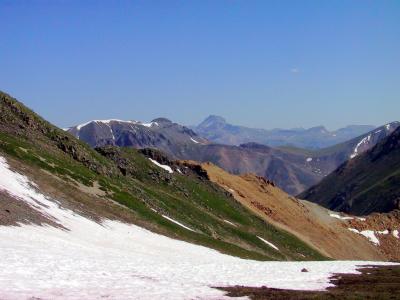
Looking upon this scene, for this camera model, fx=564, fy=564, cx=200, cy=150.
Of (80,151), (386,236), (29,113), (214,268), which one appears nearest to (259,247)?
(80,151)

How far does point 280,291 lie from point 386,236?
117 meters

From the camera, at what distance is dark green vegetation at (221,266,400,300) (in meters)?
26.4

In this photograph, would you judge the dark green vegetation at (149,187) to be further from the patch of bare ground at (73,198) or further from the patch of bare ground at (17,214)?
the patch of bare ground at (17,214)

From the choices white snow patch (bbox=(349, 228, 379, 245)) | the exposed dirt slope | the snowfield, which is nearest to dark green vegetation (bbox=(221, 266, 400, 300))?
the snowfield

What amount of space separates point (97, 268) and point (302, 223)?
96.8 m

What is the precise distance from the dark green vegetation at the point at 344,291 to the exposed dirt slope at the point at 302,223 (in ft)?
243

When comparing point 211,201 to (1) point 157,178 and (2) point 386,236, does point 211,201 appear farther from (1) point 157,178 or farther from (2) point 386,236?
(2) point 386,236

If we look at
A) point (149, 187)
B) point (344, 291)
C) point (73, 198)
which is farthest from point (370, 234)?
point (344, 291)

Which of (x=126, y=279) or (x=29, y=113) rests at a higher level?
(x=29, y=113)

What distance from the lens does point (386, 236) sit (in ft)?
448

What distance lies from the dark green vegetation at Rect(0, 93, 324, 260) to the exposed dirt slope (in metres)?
9.90

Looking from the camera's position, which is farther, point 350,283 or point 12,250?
point 350,283

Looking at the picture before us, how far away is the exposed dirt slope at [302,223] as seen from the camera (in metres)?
116

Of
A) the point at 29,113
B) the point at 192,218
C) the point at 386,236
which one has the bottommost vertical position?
the point at 386,236
